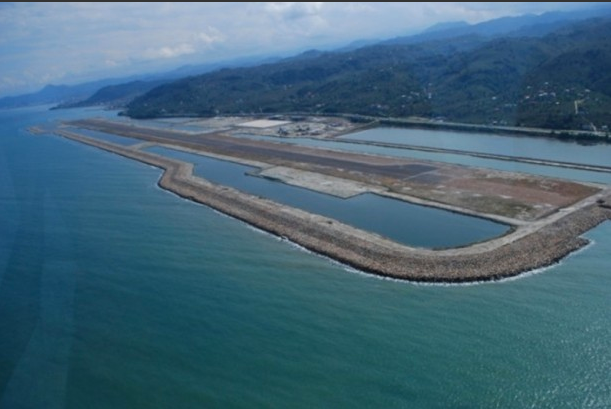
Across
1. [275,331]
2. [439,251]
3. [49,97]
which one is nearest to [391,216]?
[439,251]

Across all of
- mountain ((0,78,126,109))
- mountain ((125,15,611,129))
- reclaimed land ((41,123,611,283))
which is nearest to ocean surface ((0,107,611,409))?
reclaimed land ((41,123,611,283))

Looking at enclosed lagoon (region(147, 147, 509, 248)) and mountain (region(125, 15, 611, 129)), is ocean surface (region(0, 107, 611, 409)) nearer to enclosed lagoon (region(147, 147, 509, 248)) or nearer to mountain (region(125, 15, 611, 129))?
enclosed lagoon (region(147, 147, 509, 248))

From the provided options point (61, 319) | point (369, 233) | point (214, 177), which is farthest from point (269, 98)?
point (61, 319)

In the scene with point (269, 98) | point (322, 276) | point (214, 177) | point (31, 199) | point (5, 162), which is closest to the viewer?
point (322, 276)

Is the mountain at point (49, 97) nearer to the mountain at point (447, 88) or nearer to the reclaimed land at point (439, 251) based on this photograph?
the mountain at point (447, 88)

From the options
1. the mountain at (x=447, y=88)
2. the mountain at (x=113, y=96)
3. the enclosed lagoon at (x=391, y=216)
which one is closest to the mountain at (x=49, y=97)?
the mountain at (x=113, y=96)

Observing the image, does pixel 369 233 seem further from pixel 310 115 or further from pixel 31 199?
pixel 310 115
